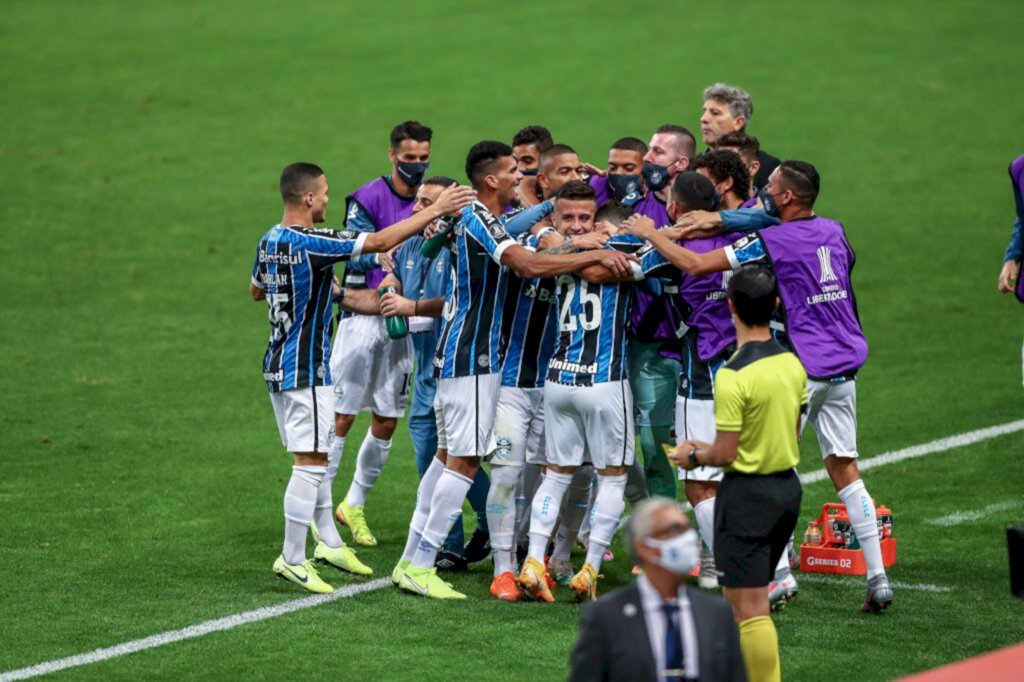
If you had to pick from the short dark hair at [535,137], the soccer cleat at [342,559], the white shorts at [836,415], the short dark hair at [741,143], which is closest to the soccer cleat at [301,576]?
the soccer cleat at [342,559]

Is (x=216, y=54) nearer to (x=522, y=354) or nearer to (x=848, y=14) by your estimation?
(x=848, y=14)

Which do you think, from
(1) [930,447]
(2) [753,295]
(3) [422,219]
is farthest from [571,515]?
(1) [930,447]

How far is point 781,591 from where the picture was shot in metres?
8.96

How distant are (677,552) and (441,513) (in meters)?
4.10

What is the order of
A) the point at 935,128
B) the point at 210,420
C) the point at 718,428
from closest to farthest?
the point at 718,428, the point at 210,420, the point at 935,128

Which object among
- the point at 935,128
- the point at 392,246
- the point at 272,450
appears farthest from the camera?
the point at 935,128

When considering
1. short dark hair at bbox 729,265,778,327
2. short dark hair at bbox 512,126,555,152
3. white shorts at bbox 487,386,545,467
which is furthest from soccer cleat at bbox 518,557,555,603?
short dark hair at bbox 512,126,555,152

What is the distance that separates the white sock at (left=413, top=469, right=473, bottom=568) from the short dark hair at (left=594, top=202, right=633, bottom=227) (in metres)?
1.76

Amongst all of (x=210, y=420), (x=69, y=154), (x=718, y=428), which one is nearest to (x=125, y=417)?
(x=210, y=420)

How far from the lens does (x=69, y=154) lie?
79.4ft

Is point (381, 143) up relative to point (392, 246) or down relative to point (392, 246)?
up

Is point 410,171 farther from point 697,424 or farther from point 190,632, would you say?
point 190,632

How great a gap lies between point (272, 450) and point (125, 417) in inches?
65.3

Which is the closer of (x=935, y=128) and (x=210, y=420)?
(x=210, y=420)
